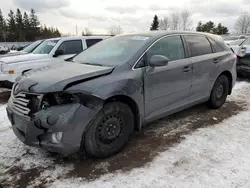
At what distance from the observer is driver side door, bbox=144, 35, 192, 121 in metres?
3.25

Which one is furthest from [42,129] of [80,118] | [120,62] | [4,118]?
[4,118]

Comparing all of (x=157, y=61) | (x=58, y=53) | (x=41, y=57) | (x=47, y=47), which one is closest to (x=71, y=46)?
(x=58, y=53)

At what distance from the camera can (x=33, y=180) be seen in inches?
98.3

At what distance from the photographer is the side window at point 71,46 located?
694 cm

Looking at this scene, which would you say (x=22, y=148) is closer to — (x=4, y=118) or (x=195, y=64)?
(x=4, y=118)

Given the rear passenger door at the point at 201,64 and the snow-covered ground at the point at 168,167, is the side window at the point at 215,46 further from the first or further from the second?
the snow-covered ground at the point at 168,167

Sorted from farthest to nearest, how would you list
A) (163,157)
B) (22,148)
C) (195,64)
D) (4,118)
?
(4,118), (195,64), (22,148), (163,157)

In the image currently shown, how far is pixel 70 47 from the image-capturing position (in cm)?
703

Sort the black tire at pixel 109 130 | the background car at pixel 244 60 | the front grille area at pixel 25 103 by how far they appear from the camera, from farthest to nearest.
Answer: the background car at pixel 244 60, the black tire at pixel 109 130, the front grille area at pixel 25 103

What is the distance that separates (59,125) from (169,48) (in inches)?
88.0

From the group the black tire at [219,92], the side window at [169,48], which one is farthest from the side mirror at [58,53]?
the black tire at [219,92]

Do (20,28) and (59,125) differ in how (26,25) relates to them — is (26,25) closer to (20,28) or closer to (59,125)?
(20,28)

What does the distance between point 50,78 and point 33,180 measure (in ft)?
3.98

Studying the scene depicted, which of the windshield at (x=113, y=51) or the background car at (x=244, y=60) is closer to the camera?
the windshield at (x=113, y=51)
